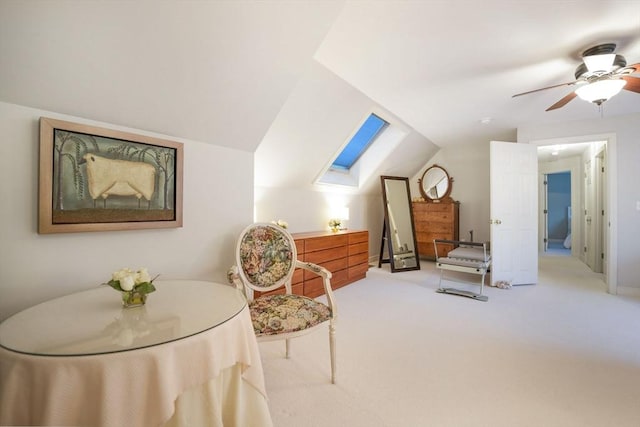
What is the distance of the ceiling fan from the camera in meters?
2.14

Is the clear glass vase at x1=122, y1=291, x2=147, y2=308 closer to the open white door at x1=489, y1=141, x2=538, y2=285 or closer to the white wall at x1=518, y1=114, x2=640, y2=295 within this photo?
the open white door at x1=489, y1=141, x2=538, y2=285

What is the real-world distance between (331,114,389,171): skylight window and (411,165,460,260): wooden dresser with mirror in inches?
64.5

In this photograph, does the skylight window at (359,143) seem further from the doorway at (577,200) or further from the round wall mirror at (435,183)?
the doorway at (577,200)

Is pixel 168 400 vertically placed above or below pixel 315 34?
below

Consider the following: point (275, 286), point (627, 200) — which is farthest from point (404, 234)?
point (275, 286)

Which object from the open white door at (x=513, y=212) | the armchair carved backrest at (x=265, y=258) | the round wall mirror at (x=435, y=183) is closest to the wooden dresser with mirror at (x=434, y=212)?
the round wall mirror at (x=435, y=183)

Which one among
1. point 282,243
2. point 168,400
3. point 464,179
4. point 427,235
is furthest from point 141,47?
point 464,179

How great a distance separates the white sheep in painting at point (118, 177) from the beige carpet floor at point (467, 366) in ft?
4.98

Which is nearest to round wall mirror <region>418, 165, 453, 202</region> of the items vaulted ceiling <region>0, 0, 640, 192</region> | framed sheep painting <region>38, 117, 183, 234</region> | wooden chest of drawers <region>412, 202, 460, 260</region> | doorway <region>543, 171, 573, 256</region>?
wooden chest of drawers <region>412, 202, 460, 260</region>

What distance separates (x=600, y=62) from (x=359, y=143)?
10.1 feet

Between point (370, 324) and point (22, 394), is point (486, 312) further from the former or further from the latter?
point (22, 394)

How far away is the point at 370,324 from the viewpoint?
107 inches

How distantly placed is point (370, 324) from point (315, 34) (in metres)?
2.54

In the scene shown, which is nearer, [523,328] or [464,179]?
[523,328]
